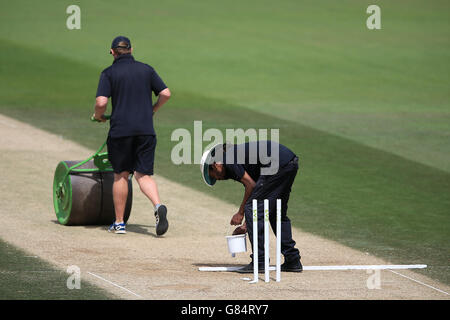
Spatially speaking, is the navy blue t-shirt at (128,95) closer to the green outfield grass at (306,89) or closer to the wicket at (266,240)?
the green outfield grass at (306,89)

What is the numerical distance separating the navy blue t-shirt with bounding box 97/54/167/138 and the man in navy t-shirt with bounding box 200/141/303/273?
2.09 m

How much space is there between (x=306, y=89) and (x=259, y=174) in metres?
16.9

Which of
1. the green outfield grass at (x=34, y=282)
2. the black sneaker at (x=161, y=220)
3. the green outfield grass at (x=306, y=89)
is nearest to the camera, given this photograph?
the green outfield grass at (x=34, y=282)

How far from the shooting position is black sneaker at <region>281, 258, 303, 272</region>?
986 centimetres

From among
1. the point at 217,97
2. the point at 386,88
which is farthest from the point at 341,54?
the point at 217,97

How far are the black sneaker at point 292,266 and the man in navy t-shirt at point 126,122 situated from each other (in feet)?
7.18

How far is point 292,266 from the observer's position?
32.4 feet

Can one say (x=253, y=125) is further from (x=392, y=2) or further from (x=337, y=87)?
(x=392, y=2)

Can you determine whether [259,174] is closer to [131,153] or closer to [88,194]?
[131,153]

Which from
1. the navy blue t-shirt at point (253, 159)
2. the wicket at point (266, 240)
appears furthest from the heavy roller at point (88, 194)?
the wicket at point (266, 240)

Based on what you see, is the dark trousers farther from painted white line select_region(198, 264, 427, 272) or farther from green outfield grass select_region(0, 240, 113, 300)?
green outfield grass select_region(0, 240, 113, 300)

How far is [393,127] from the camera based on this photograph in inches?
830

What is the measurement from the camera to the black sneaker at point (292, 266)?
32.3 feet

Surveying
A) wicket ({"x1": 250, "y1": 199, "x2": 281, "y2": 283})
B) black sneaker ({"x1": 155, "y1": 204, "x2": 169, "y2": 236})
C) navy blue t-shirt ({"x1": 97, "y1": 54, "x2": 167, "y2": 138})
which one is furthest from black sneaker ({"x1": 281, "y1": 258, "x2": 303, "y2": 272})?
navy blue t-shirt ({"x1": 97, "y1": 54, "x2": 167, "y2": 138})
